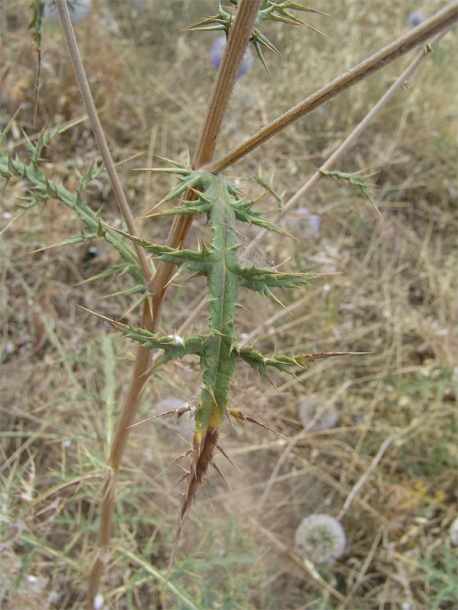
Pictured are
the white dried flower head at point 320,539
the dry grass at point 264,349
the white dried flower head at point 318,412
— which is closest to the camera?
the dry grass at point 264,349

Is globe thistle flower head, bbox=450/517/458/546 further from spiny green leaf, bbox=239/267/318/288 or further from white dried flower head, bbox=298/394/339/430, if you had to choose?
spiny green leaf, bbox=239/267/318/288

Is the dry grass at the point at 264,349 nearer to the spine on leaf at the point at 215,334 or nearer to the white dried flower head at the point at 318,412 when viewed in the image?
the white dried flower head at the point at 318,412

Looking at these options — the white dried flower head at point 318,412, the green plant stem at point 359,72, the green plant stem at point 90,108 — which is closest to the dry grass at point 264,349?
the white dried flower head at point 318,412

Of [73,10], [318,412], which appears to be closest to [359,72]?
[73,10]

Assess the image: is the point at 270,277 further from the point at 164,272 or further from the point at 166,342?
the point at 164,272

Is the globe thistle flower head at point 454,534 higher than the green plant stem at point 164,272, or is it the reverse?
the green plant stem at point 164,272

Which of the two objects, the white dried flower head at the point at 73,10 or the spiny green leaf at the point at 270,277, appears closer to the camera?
the spiny green leaf at the point at 270,277
